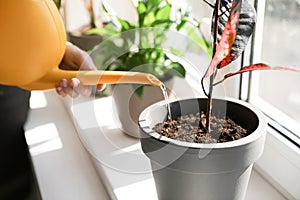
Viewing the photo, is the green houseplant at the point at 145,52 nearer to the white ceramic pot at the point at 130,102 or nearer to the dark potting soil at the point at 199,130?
the white ceramic pot at the point at 130,102

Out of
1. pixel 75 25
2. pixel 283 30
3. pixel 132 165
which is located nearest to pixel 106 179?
pixel 132 165

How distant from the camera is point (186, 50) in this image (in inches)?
30.0

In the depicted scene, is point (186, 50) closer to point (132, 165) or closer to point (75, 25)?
point (132, 165)

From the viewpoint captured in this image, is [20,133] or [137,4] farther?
[20,133]

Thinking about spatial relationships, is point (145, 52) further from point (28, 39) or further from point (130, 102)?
point (28, 39)

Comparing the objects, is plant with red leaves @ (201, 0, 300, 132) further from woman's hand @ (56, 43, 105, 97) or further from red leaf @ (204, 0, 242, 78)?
woman's hand @ (56, 43, 105, 97)

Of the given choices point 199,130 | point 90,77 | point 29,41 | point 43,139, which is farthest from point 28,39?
point 43,139

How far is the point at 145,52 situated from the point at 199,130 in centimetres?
26

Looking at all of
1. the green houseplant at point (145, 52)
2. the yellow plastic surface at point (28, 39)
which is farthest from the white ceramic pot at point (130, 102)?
the yellow plastic surface at point (28, 39)

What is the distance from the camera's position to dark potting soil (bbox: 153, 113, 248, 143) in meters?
0.54

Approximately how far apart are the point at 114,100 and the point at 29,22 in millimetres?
299

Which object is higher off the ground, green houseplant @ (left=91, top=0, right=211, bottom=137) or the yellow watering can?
the yellow watering can

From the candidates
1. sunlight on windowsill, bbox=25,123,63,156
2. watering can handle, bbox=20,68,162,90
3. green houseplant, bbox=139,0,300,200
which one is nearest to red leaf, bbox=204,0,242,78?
green houseplant, bbox=139,0,300,200

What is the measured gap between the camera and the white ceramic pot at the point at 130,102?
0.77 m
